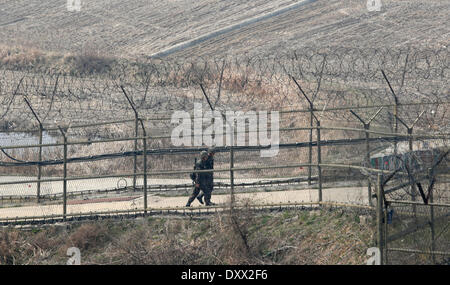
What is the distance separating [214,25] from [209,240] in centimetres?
3034

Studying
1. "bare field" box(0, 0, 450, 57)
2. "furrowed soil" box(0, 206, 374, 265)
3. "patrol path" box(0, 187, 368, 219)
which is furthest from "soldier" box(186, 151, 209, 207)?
"bare field" box(0, 0, 450, 57)

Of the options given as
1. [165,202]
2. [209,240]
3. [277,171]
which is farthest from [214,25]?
[209,240]

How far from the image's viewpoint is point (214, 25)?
43.7 meters

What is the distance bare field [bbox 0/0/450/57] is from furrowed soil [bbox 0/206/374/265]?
71.3ft

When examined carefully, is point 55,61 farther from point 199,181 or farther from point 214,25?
point 199,181

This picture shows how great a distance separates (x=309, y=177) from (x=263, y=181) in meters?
1.02

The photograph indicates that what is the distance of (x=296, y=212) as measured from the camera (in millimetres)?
14828

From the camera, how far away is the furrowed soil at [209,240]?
13.5m

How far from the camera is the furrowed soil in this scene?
13.5 metres

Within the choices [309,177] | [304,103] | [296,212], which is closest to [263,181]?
[309,177]

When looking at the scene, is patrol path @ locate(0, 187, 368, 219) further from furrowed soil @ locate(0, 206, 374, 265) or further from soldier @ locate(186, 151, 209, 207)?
furrowed soil @ locate(0, 206, 374, 265)

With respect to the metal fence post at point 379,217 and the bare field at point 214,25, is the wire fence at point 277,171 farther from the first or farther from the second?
the bare field at point 214,25
